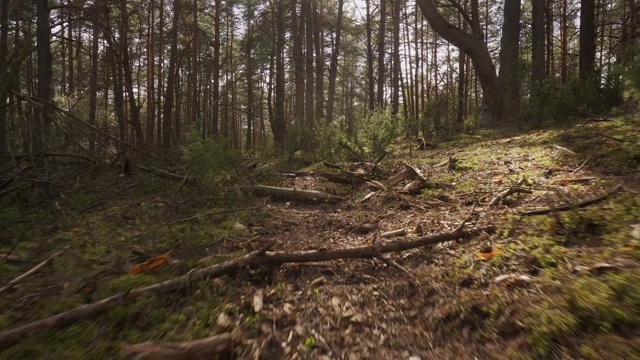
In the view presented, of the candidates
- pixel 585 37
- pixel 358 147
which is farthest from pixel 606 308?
pixel 585 37

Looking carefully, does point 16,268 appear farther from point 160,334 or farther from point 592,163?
point 592,163

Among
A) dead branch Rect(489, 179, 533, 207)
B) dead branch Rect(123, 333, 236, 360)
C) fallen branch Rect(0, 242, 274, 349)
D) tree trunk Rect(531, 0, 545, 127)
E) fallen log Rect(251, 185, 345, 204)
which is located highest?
tree trunk Rect(531, 0, 545, 127)

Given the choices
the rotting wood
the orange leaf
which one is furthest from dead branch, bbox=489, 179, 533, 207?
the orange leaf

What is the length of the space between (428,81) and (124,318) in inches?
1158

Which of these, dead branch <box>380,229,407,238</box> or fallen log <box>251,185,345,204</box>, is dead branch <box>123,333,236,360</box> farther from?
fallen log <box>251,185,345,204</box>

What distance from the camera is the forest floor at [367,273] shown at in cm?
201

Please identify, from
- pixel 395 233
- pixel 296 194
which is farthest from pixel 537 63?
pixel 395 233

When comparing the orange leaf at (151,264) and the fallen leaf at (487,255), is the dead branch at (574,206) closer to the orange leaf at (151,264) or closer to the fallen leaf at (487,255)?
the fallen leaf at (487,255)

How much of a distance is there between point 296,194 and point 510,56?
29.5 ft

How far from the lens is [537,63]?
37.4 ft

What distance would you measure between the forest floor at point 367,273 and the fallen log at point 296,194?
1.47 ft

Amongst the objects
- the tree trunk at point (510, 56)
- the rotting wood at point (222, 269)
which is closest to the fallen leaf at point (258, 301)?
the rotting wood at point (222, 269)

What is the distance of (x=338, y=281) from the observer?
116 inches

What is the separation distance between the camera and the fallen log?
5.64 meters
